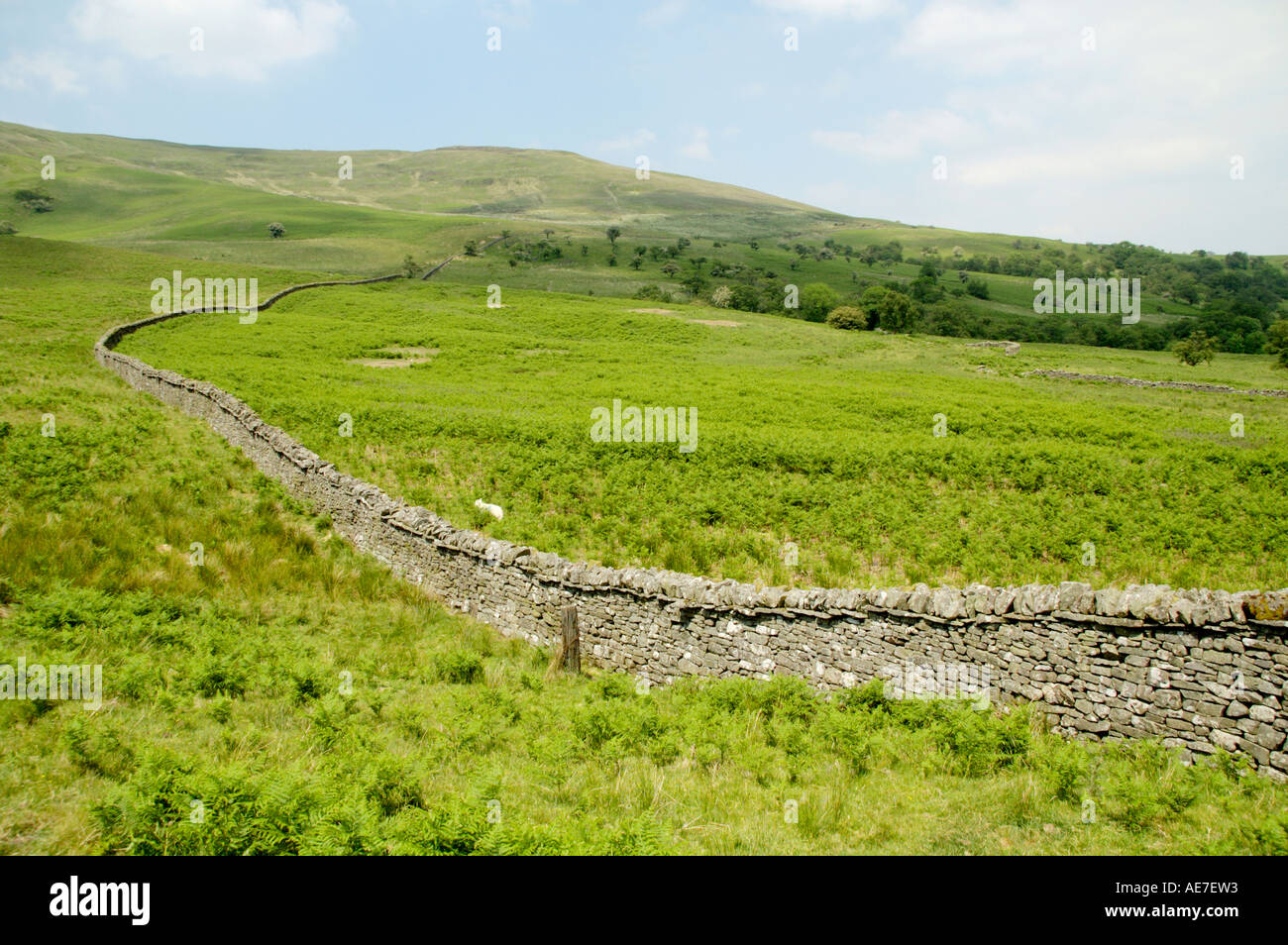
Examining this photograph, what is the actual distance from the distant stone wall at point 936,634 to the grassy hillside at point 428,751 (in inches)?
20.7

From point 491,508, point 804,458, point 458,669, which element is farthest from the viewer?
point 804,458

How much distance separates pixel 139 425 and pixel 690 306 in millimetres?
64844

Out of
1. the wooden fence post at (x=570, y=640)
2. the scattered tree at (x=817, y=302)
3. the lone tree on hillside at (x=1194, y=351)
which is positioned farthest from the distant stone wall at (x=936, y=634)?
the scattered tree at (x=817, y=302)

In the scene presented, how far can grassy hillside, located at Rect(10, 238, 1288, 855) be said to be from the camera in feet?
19.2

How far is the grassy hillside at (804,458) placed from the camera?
16922 millimetres

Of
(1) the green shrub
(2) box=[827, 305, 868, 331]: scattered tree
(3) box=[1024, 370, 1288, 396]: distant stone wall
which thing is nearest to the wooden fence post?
(1) the green shrub

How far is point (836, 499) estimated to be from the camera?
2023 cm

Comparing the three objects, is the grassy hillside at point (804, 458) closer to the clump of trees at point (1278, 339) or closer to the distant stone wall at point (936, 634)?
the distant stone wall at point (936, 634)

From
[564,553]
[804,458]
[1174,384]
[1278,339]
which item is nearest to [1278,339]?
[1278,339]

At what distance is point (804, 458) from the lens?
23.6m

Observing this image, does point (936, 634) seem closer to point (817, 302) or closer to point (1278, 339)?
point (1278, 339)

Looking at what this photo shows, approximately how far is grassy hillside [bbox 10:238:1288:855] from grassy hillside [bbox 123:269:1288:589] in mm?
5700

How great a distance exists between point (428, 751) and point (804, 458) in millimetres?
17685
